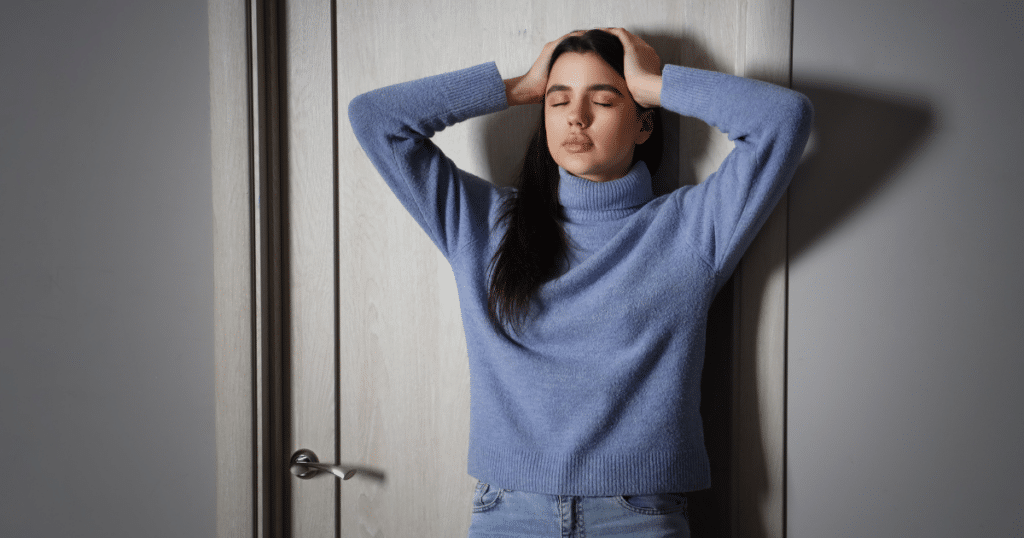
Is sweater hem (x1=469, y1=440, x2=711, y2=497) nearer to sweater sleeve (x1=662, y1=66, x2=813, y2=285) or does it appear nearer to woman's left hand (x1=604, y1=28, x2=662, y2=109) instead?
sweater sleeve (x1=662, y1=66, x2=813, y2=285)

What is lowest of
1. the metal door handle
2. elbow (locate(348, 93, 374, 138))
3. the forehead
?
the metal door handle

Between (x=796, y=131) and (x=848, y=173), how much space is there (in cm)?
19

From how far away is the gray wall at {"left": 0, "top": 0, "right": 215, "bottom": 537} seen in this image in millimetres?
1100

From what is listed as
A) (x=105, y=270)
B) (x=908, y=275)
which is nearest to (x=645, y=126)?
(x=908, y=275)

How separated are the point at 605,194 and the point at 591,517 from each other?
457 mm

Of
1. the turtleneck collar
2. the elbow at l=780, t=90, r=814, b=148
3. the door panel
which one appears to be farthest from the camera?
the door panel

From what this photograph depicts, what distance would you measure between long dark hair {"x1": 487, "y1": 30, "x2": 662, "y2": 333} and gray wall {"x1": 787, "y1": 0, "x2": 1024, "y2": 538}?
0.98 ft

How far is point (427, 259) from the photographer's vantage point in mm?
1022

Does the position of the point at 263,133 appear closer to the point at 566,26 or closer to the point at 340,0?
the point at 340,0

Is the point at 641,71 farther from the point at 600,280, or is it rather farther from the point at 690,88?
the point at 600,280

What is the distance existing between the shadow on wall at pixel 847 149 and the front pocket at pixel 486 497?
1.88ft

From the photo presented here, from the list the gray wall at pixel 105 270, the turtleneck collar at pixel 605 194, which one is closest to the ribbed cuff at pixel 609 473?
the turtleneck collar at pixel 605 194

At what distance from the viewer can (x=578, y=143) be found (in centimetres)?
78

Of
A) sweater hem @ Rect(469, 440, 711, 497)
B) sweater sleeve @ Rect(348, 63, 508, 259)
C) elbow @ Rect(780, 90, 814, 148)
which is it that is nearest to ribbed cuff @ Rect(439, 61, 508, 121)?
sweater sleeve @ Rect(348, 63, 508, 259)
